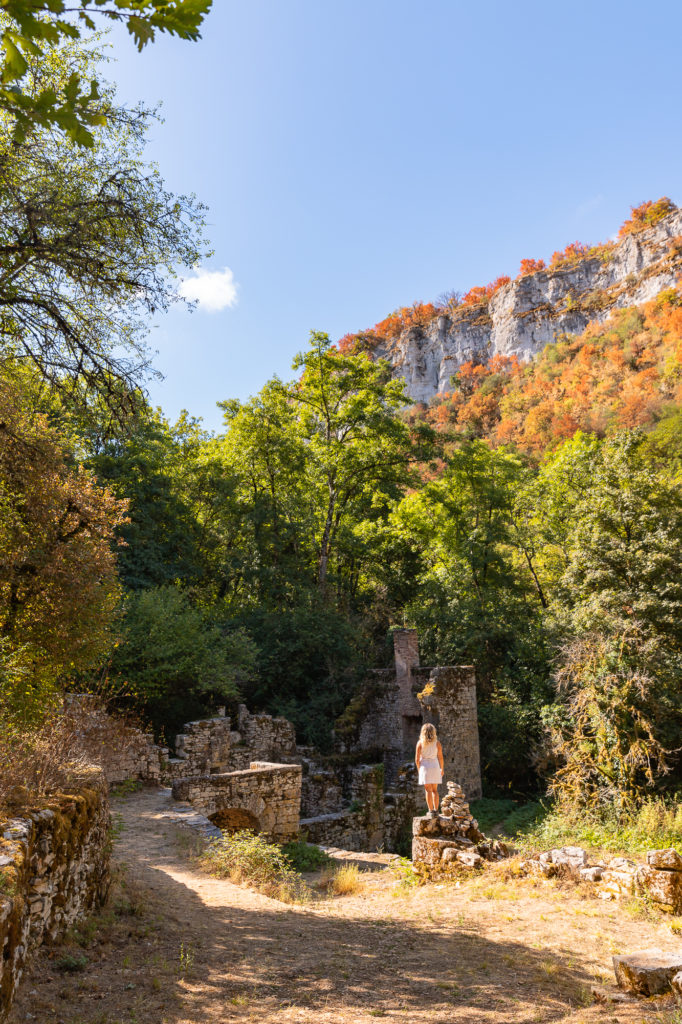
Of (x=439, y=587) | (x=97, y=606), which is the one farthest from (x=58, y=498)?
(x=439, y=587)

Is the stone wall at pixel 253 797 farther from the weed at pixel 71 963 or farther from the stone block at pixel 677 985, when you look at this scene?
the stone block at pixel 677 985

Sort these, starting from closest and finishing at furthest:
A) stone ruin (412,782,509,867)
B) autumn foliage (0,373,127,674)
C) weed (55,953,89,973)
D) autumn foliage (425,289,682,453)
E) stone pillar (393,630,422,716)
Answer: weed (55,953,89,973), autumn foliage (0,373,127,674), stone ruin (412,782,509,867), stone pillar (393,630,422,716), autumn foliage (425,289,682,453)

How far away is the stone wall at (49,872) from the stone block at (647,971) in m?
3.99

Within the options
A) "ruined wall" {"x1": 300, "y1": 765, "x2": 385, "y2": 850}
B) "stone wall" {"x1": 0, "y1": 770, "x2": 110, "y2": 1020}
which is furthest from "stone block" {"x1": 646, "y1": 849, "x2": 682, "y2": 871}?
"ruined wall" {"x1": 300, "y1": 765, "x2": 385, "y2": 850}

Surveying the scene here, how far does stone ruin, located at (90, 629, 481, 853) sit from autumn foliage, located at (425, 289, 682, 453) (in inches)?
689

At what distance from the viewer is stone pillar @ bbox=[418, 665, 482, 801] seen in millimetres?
Answer: 15891

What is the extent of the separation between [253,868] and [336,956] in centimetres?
279

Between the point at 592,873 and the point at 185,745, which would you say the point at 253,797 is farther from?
the point at 592,873

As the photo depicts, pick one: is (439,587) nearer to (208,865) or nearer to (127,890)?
(208,865)

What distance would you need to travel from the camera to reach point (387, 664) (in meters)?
20.6

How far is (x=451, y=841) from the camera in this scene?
8.14 m

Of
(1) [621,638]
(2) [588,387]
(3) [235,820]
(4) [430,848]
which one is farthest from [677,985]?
(2) [588,387]

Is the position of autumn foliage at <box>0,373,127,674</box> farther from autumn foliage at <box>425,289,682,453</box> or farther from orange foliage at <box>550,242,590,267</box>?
orange foliage at <box>550,242,590,267</box>

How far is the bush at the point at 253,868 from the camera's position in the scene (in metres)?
6.94
